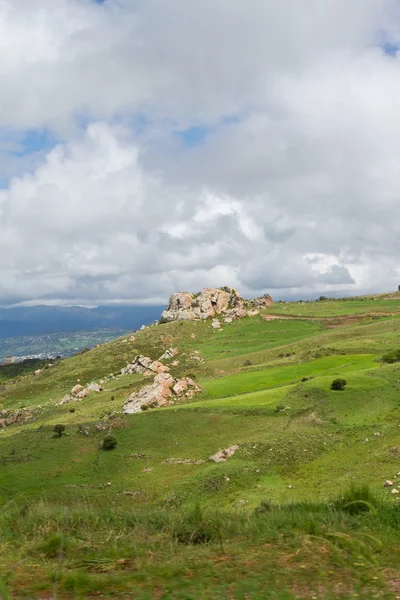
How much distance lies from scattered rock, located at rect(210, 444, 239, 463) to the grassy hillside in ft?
1.99

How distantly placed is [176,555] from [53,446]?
37977 mm

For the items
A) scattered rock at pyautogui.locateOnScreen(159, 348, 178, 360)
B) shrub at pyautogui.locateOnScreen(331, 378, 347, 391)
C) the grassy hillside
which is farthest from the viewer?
scattered rock at pyautogui.locateOnScreen(159, 348, 178, 360)

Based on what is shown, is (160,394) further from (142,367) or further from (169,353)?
(169,353)

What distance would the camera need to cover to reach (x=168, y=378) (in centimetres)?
6519

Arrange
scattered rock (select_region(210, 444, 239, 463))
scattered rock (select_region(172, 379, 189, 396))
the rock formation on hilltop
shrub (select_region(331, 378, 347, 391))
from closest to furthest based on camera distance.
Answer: scattered rock (select_region(210, 444, 239, 463))
shrub (select_region(331, 378, 347, 391))
scattered rock (select_region(172, 379, 189, 396))
the rock formation on hilltop

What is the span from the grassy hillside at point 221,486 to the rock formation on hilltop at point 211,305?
37.3 meters

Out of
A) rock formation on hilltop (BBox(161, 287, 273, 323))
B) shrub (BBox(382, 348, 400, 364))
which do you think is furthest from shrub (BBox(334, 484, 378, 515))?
rock formation on hilltop (BBox(161, 287, 273, 323))

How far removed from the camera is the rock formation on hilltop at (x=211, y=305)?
13950 cm

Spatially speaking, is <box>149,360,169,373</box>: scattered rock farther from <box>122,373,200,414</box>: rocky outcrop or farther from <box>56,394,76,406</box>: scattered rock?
<box>122,373,200,414</box>: rocky outcrop

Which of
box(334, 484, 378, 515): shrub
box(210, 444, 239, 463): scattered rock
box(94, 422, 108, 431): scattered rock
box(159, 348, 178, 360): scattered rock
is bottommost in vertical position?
box(210, 444, 239, 463): scattered rock

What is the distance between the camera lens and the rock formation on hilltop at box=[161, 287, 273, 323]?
13950 cm

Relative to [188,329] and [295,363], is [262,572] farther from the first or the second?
[188,329]

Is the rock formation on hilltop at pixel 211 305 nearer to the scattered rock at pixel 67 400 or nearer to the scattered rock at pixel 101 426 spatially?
the scattered rock at pixel 67 400

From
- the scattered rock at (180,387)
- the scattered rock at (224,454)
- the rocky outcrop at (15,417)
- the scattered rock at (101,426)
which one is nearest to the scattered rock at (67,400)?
the rocky outcrop at (15,417)
